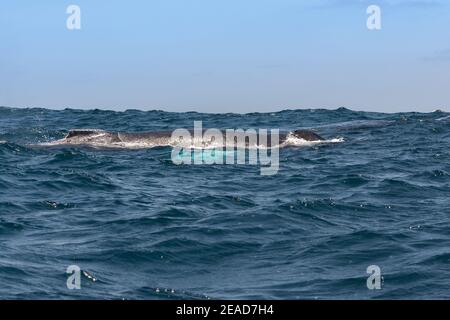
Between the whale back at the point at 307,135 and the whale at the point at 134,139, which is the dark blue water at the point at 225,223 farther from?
the whale back at the point at 307,135

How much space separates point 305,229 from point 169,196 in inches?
202

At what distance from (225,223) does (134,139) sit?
1545cm

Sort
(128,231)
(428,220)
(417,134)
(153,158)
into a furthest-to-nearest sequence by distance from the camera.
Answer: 1. (417,134)
2. (153,158)
3. (428,220)
4. (128,231)

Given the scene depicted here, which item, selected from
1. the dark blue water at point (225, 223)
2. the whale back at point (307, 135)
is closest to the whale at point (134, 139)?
the whale back at point (307, 135)

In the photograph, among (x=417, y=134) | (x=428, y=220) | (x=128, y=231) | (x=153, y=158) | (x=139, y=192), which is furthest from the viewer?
(x=417, y=134)

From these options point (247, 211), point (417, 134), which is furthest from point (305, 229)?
point (417, 134)

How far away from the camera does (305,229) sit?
17.5 metres

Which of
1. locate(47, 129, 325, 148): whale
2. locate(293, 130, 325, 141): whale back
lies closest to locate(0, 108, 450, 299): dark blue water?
locate(47, 129, 325, 148): whale

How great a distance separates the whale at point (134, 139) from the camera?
32.1 meters

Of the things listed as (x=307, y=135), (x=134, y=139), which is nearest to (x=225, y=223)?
(x=134, y=139)

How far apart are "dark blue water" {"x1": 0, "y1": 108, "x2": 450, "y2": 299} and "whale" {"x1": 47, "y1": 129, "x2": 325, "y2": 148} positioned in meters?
1.37

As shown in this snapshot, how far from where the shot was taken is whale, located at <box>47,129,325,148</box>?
32.1 meters

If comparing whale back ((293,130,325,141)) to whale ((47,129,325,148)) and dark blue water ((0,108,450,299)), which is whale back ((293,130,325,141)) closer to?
whale ((47,129,325,148))
